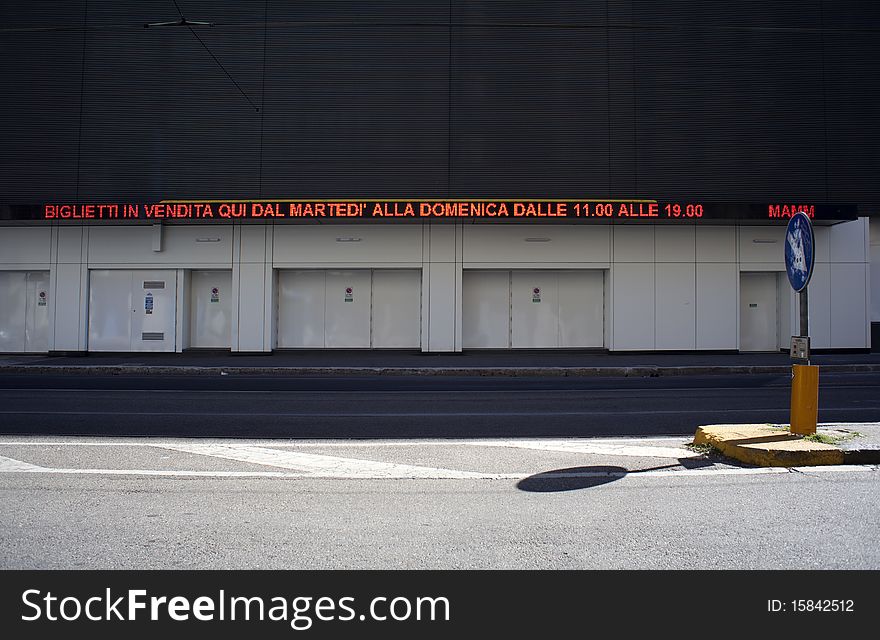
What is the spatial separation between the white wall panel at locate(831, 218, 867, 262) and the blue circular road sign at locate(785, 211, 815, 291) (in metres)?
15.3

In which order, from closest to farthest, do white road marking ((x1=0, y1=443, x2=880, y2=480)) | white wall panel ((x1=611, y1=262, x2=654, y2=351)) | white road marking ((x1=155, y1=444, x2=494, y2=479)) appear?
white road marking ((x1=0, y1=443, x2=880, y2=480)), white road marking ((x1=155, y1=444, x2=494, y2=479)), white wall panel ((x1=611, y1=262, x2=654, y2=351))

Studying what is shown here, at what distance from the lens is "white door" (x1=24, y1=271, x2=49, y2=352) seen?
21484 mm

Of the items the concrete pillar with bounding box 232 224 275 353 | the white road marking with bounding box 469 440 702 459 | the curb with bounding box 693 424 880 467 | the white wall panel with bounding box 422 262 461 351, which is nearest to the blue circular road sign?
the curb with bounding box 693 424 880 467

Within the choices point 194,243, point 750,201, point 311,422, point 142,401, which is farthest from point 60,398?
point 750,201

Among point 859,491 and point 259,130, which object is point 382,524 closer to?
point 859,491

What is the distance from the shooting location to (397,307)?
21641 mm

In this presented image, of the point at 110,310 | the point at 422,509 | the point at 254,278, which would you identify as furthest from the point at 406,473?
the point at 110,310

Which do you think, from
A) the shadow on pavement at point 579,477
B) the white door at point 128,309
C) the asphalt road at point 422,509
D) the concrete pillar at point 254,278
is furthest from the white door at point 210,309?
the shadow on pavement at point 579,477

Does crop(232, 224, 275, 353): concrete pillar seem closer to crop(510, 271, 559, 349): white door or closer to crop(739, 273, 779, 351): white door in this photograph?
crop(510, 271, 559, 349): white door

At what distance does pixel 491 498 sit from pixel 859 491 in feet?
10.6

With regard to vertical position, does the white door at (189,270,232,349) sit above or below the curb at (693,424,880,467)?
above

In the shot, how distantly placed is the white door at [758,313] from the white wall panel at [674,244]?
227 centimetres

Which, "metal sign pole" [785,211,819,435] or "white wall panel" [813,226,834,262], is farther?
"white wall panel" [813,226,834,262]

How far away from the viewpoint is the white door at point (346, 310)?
21703mm
